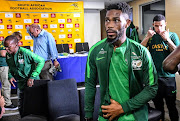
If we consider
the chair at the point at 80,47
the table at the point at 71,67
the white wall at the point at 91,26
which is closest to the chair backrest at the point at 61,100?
the table at the point at 71,67

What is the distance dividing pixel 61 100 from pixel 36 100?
1.07 ft

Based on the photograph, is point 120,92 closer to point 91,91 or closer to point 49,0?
point 91,91

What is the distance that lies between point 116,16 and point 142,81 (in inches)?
16.3

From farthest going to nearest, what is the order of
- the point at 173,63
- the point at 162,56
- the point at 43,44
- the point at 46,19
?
the point at 46,19 → the point at 43,44 → the point at 162,56 → the point at 173,63

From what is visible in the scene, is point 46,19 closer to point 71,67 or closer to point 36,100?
point 71,67

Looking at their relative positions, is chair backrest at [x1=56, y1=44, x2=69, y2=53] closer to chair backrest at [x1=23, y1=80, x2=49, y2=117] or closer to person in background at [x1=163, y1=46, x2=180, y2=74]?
chair backrest at [x1=23, y1=80, x2=49, y2=117]

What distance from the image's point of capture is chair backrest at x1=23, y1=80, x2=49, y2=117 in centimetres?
246

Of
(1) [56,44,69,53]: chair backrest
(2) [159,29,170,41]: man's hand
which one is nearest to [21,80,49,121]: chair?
(2) [159,29,170,41]: man's hand

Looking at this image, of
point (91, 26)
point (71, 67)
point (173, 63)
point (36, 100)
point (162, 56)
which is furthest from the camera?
point (91, 26)

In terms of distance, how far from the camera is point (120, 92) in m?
1.16

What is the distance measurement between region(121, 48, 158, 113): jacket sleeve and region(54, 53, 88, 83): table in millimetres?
4262

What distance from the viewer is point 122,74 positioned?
3.77 feet

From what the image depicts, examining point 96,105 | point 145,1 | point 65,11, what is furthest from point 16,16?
point 96,105

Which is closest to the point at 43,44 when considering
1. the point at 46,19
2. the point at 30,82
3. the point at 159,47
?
the point at 30,82
